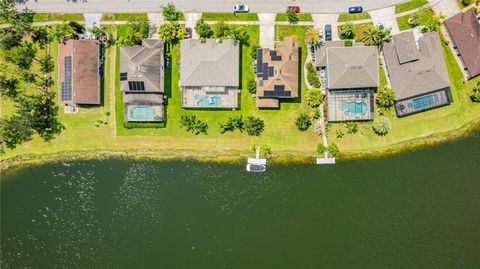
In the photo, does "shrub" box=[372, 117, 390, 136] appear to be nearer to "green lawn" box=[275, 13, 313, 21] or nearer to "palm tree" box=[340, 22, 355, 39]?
"palm tree" box=[340, 22, 355, 39]

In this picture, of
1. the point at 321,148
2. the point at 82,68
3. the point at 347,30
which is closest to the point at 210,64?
the point at 82,68

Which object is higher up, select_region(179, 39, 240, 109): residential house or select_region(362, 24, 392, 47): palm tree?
select_region(362, 24, 392, 47): palm tree

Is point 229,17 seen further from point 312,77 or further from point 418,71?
point 418,71

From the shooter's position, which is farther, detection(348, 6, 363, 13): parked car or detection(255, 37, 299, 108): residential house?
detection(348, 6, 363, 13): parked car

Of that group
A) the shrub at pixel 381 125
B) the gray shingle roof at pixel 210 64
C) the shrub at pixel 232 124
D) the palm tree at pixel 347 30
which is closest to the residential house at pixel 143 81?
the gray shingle roof at pixel 210 64

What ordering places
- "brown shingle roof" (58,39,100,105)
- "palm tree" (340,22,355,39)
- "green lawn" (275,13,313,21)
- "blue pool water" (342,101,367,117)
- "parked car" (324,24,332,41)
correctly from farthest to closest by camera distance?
"green lawn" (275,13,313,21) < "parked car" (324,24,332,41) < "blue pool water" (342,101,367,117) < "brown shingle roof" (58,39,100,105) < "palm tree" (340,22,355,39)

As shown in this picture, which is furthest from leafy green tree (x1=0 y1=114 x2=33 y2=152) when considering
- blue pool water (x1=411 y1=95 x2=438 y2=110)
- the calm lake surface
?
blue pool water (x1=411 y1=95 x2=438 y2=110)

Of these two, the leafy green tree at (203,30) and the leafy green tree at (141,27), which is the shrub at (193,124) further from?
the leafy green tree at (141,27)

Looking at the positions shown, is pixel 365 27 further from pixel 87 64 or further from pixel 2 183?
pixel 2 183
